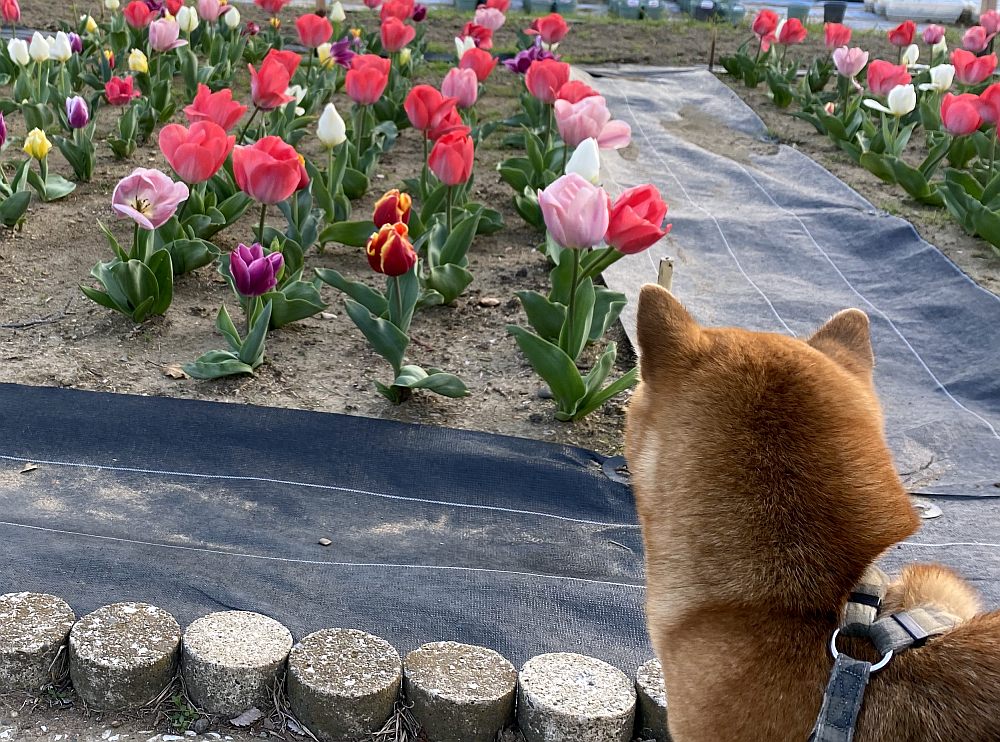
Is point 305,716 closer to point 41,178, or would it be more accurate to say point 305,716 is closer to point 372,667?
point 372,667

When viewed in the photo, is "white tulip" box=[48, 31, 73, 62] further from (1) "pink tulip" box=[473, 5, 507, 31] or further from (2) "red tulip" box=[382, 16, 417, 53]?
(1) "pink tulip" box=[473, 5, 507, 31]

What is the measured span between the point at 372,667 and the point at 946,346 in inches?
126

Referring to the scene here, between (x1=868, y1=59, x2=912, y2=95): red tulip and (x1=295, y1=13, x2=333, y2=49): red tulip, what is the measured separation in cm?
357

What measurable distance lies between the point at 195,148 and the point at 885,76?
A: 4937mm

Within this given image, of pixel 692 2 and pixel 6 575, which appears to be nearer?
pixel 6 575

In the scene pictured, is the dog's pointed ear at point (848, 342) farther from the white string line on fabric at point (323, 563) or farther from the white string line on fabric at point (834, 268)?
the white string line on fabric at point (834, 268)

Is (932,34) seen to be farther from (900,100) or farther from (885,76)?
(900,100)

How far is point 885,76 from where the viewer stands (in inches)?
293

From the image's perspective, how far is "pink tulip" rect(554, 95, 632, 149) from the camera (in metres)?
4.94

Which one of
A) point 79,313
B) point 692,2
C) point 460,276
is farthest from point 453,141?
point 692,2

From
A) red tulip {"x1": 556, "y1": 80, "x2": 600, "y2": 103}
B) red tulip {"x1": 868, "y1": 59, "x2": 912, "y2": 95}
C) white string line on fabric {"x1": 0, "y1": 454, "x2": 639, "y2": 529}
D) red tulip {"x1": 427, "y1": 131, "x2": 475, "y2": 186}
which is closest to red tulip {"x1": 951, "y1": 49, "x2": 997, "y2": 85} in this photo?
red tulip {"x1": 868, "y1": 59, "x2": 912, "y2": 95}

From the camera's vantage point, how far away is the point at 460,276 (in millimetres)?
4992

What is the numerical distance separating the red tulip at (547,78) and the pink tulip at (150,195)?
2349 millimetres

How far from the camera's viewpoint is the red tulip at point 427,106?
16.9 feet
